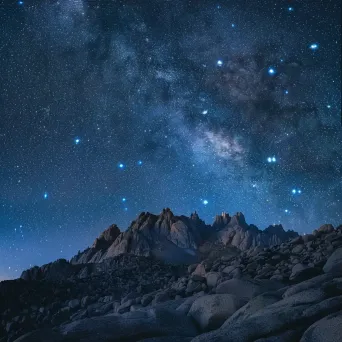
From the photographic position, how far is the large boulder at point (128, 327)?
19.4 feet

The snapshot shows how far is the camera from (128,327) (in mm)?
6172

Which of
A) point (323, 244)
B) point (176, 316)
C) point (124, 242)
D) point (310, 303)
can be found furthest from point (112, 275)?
point (124, 242)

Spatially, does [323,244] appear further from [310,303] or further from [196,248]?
[196,248]

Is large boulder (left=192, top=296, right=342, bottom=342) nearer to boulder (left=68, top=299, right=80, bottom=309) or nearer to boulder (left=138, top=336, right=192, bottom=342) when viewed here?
boulder (left=138, top=336, right=192, bottom=342)

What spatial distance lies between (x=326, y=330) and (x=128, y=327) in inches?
145

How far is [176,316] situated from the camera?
7.12 metres

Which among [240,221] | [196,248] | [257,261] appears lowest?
[257,261]

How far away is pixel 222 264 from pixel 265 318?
32.4 feet

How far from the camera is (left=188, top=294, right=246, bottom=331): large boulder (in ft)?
22.5

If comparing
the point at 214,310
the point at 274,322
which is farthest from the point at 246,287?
the point at 274,322

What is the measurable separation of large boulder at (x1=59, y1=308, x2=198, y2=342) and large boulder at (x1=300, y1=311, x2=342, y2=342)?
2.73 metres

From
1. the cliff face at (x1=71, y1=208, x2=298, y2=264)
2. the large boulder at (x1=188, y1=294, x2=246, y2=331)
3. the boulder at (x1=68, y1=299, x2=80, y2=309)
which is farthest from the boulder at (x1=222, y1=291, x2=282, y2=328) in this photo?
the cliff face at (x1=71, y1=208, x2=298, y2=264)

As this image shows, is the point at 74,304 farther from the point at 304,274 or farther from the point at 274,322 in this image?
the point at 274,322

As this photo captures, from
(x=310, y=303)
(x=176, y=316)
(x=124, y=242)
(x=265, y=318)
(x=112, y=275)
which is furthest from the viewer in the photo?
(x=124, y=242)
